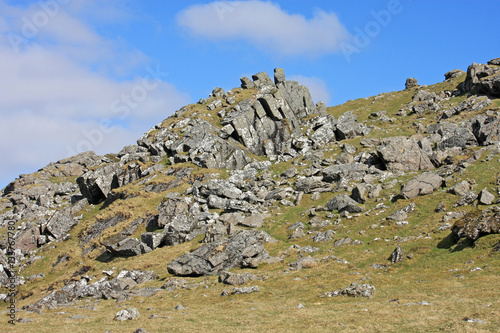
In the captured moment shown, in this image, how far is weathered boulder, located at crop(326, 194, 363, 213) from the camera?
198 feet

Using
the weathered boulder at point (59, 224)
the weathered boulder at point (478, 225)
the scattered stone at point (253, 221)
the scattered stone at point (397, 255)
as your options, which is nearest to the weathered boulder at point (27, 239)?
the weathered boulder at point (59, 224)

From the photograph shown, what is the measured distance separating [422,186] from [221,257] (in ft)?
114

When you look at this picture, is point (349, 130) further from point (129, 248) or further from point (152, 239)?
point (129, 248)

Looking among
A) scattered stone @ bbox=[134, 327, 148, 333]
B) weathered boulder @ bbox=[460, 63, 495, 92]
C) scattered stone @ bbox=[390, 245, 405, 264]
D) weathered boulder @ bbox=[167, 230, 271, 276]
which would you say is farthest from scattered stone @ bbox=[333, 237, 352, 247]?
weathered boulder @ bbox=[460, 63, 495, 92]

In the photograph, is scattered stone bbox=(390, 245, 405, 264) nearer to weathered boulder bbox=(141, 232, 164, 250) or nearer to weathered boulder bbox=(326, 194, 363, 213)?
weathered boulder bbox=(326, 194, 363, 213)

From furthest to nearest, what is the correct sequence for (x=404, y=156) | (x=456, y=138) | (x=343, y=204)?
1. (x=456, y=138)
2. (x=404, y=156)
3. (x=343, y=204)

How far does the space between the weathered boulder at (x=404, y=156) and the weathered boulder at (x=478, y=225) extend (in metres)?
27.6

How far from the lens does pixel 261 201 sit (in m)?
70.1

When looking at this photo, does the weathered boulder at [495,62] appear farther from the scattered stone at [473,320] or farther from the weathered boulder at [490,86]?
the scattered stone at [473,320]

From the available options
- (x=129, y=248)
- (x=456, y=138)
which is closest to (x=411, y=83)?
(x=456, y=138)

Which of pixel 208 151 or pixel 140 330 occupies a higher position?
pixel 208 151

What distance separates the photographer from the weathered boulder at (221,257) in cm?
4850

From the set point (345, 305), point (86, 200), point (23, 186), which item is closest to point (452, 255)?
point (345, 305)

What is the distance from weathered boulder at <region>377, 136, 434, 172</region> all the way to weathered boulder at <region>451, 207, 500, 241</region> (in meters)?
27.6
